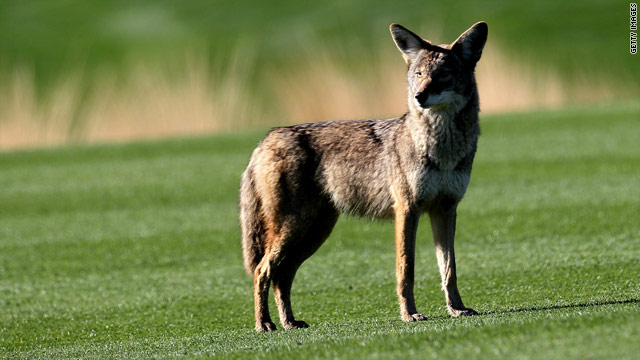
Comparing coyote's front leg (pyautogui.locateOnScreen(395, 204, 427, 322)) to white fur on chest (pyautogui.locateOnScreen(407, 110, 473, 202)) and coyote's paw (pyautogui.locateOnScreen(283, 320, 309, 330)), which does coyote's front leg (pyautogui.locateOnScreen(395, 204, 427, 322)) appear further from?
coyote's paw (pyautogui.locateOnScreen(283, 320, 309, 330))

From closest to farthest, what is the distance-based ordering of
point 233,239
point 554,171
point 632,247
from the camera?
point 632,247
point 233,239
point 554,171

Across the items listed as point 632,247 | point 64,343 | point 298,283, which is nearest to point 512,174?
point 632,247

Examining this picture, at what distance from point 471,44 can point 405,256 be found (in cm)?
145

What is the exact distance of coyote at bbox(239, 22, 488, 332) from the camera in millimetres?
6762

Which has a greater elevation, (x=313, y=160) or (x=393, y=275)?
(x=313, y=160)

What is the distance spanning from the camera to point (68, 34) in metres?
25.8

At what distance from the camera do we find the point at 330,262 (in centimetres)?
940

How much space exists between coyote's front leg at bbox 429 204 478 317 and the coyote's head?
72 cm

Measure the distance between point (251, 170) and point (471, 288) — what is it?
193 centimetres

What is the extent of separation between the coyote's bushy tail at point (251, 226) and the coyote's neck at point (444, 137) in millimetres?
1314

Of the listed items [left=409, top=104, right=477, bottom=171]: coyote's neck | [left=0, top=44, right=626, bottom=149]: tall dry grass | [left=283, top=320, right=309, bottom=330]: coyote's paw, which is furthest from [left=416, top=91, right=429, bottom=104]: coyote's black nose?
[left=0, top=44, right=626, bottom=149]: tall dry grass

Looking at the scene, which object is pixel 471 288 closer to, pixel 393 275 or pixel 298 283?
pixel 393 275

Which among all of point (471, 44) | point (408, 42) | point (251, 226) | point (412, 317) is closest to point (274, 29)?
point (251, 226)

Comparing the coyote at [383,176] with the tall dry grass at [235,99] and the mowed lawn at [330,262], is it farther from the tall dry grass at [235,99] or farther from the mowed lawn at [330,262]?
the tall dry grass at [235,99]
